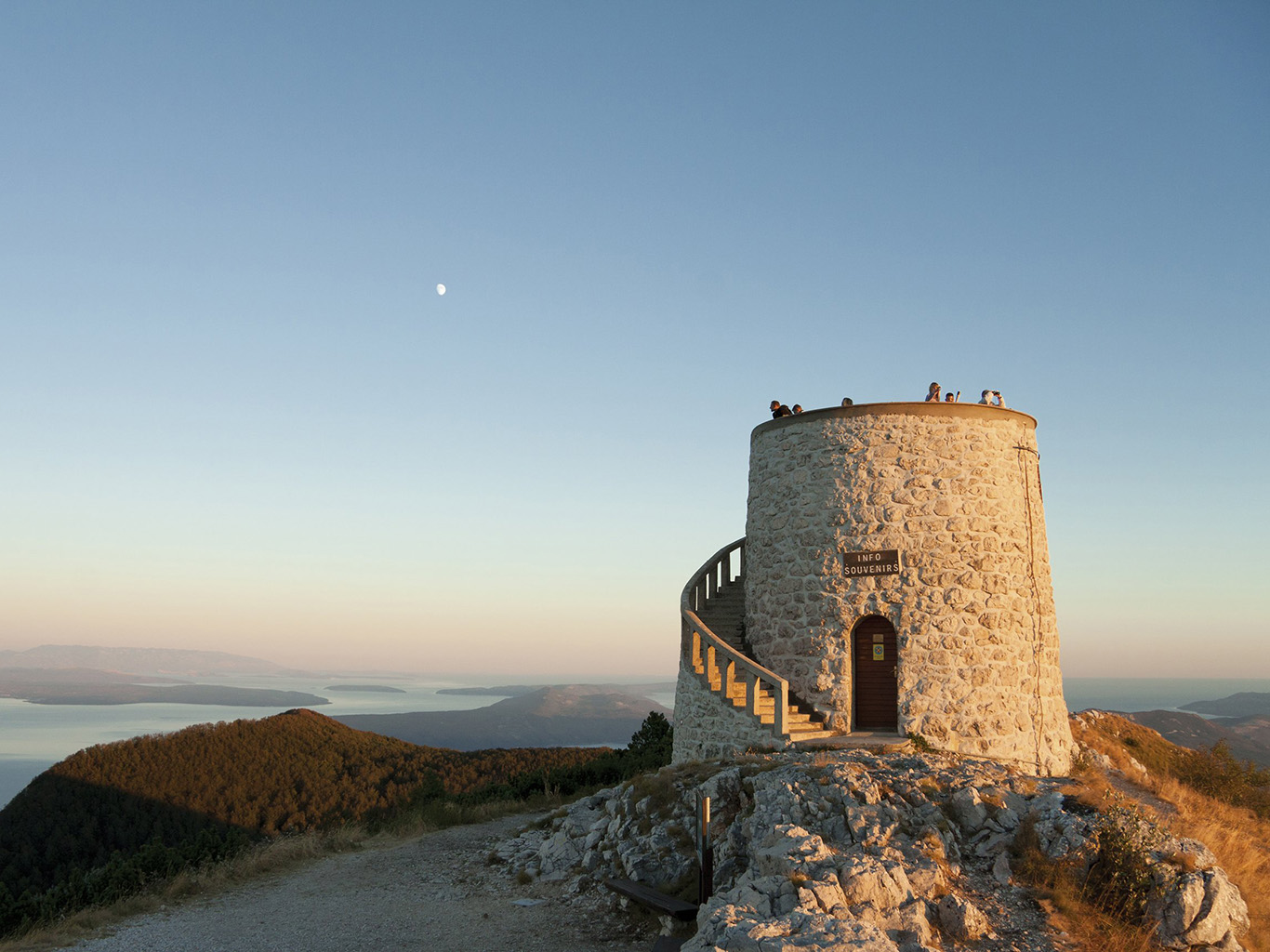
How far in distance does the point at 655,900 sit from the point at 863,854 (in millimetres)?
2419

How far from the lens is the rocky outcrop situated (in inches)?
305

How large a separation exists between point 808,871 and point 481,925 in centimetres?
431

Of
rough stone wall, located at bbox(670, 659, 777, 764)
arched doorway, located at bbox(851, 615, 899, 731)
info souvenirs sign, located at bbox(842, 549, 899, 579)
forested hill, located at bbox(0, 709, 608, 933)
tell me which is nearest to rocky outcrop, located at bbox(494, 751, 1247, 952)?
rough stone wall, located at bbox(670, 659, 777, 764)

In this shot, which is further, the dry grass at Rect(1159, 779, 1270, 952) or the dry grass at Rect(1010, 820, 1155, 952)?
the dry grass at Rect(1159, 779, 1270, 952)

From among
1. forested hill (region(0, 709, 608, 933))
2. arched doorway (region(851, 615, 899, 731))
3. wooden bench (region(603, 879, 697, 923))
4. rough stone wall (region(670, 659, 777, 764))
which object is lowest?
forested hill (region(0, 709, 608, 933))

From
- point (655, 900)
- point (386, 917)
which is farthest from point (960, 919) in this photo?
point (386, 917)

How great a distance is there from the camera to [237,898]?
1204 cm

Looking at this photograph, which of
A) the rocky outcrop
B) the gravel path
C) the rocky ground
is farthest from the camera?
the gravel path

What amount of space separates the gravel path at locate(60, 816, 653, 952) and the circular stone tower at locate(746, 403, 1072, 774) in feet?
21.0

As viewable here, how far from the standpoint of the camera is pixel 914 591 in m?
15.4

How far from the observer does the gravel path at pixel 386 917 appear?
9.89 m

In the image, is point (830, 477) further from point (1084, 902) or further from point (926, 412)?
point (1084, 902)

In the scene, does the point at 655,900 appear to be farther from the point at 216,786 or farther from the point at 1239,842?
the point at 216,786

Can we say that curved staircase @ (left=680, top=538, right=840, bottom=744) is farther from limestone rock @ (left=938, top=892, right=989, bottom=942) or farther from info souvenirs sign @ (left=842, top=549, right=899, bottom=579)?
limestone rock @ (left=938, top=892, right=989, bottom=942)
